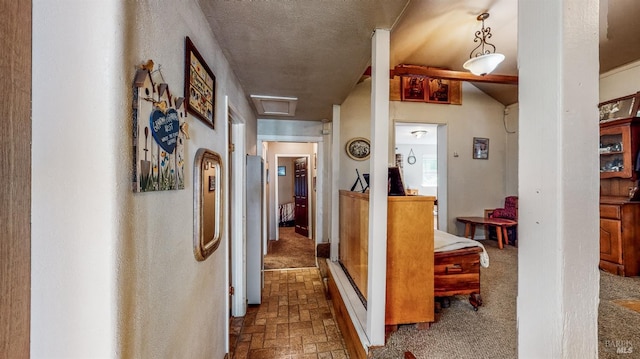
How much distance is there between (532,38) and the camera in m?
0.54

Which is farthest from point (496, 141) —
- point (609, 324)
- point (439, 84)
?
point (609, 324)

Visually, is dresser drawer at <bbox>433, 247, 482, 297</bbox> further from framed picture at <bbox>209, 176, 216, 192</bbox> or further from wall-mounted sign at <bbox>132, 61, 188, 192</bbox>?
wall-mounted sign at <bbox>132, 61, 188, 192</bbox>

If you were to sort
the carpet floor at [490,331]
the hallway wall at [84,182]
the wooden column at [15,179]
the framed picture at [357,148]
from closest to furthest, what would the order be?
the wooden column at [15,179], the hallway wall at [84,182], the carpet floor at [490,331], the framed picture at [357,148]

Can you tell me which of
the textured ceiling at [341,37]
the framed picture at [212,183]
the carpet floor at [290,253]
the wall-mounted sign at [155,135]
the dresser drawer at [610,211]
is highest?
the textured ceiling at [341,37]

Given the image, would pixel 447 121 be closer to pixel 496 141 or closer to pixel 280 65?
pixel 496 141

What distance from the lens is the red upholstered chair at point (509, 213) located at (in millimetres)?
4023

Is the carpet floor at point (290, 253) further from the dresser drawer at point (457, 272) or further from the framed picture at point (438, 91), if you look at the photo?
the framed picture at point (438, 91)

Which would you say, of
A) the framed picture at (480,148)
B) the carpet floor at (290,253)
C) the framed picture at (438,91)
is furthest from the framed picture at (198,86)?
the framed picture at (480,148)

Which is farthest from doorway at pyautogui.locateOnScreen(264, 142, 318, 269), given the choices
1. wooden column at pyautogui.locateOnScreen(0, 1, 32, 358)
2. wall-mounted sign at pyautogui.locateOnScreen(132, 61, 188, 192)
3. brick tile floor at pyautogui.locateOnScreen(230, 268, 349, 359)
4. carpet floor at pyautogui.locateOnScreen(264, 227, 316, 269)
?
wooden column at pyautogui.locateOnScreen(0, 1, 32, 358)

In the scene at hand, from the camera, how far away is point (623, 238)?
8.84 ft

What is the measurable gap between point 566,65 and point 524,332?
56cm

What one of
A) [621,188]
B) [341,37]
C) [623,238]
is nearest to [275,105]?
[341,37]

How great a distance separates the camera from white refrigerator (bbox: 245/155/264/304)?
265 cm

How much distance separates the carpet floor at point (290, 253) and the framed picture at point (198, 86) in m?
2.89
